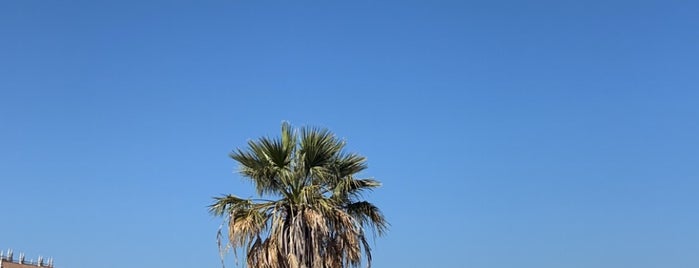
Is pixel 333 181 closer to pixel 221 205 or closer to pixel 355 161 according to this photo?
pixel 355 161

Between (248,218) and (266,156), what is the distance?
1.53 meters

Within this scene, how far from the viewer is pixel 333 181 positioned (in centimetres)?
1645

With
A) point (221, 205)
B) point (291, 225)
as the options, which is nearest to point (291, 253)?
point (291, 225)

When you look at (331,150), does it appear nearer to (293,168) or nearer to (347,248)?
(293,168)

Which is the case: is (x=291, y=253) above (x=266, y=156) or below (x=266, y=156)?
below

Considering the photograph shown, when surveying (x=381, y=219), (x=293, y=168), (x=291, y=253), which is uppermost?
(x=293, y=168)

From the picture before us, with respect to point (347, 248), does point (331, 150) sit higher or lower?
higher

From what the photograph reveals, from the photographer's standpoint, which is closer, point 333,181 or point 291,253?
point 291,253

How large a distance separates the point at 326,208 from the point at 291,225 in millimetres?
822

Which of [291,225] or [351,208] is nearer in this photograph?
[291,225]

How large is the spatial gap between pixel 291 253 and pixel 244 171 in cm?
235

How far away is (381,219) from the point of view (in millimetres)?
16422

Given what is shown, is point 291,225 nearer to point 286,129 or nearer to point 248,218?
point 248,218

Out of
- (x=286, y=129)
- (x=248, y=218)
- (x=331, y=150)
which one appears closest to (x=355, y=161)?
(x=331, y=150)
